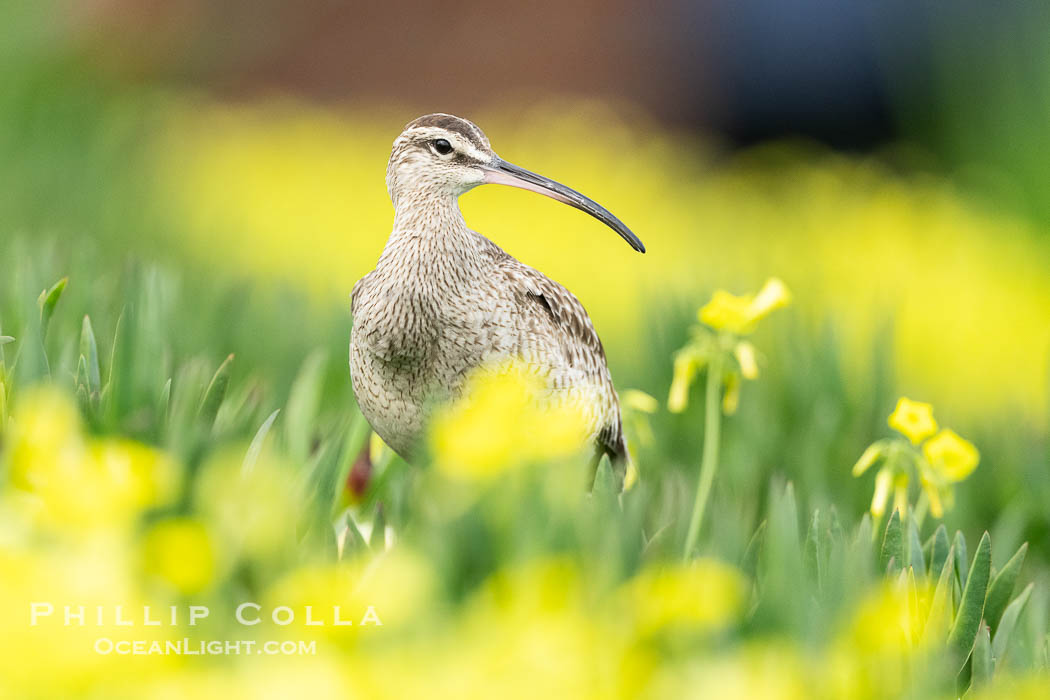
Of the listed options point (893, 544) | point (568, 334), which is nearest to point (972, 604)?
point (893, 544)

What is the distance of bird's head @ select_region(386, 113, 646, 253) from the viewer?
2.69m

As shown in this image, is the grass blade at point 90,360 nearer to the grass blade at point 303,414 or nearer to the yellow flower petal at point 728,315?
the grass blade at point 303,414

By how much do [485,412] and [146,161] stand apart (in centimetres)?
532

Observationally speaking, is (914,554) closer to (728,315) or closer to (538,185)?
(728,315)

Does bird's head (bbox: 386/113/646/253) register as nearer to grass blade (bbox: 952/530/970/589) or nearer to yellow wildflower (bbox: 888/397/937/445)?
yellow wildflower (bbox: 888/397/937/445)

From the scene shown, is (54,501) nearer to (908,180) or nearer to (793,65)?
(908,180)

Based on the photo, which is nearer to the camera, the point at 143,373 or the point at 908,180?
the point at 143,373

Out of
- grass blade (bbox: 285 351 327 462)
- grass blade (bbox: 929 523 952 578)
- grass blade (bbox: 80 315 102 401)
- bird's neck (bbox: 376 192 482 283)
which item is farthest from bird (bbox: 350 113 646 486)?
grass blade (bbox: 929 523 952 578)

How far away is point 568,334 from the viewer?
2.94m

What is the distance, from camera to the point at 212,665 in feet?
5.01

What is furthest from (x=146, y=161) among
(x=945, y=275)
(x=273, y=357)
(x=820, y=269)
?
(x=945, y=275)

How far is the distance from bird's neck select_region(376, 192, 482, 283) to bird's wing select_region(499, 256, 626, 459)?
180 mm

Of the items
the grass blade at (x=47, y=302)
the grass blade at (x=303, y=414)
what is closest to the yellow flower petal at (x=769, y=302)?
the grass blade at (x=303, y=414)

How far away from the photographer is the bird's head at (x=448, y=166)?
2.69 m
